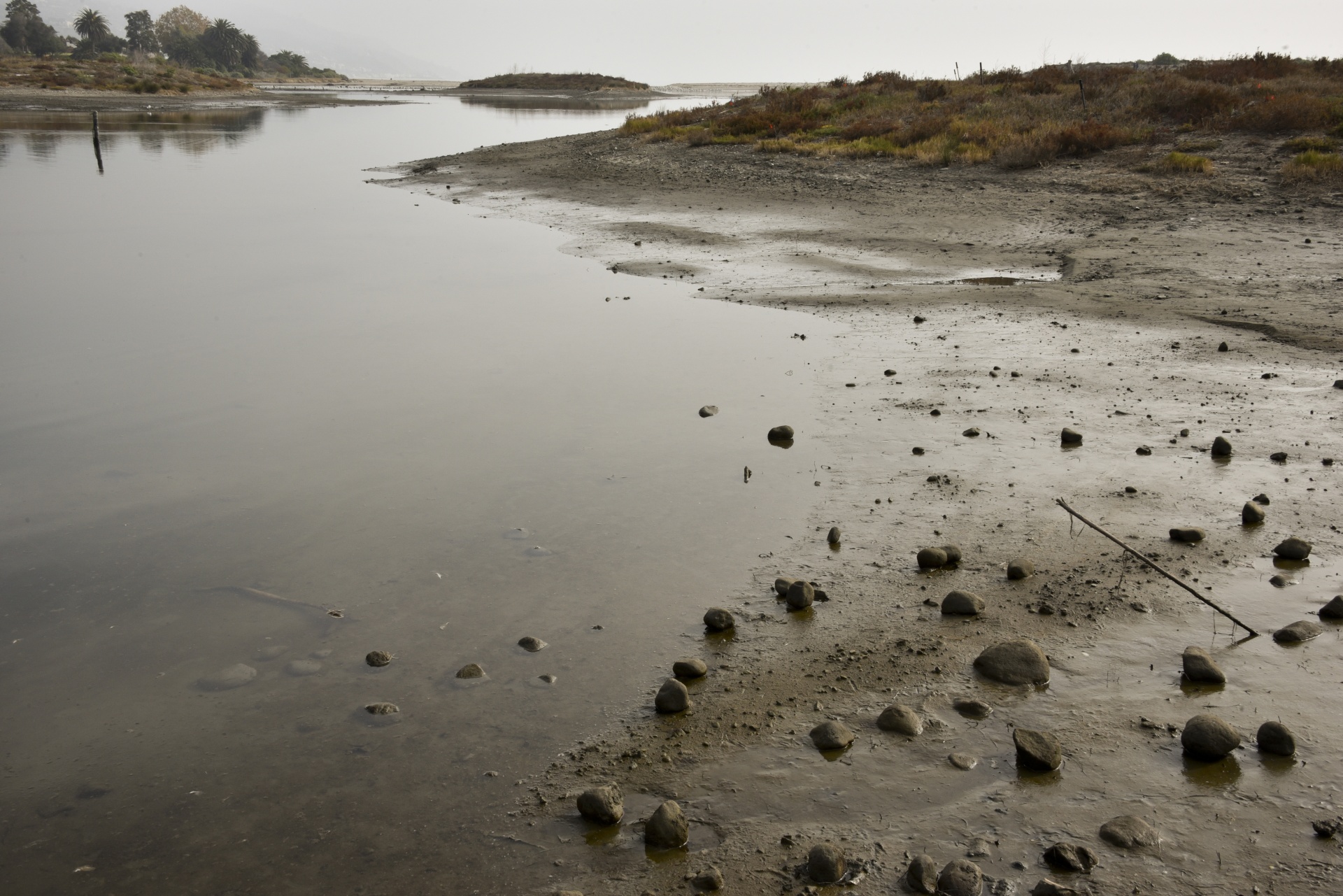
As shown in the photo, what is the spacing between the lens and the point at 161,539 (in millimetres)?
5203

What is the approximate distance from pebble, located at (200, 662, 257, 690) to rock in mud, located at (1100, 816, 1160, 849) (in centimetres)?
345

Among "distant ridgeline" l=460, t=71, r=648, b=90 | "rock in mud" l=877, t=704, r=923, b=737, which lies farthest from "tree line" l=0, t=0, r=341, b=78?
"rock in mud" l=877, t=704, r=923, b=737

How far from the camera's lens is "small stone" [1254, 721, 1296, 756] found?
339 centimetres

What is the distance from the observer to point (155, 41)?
104438 mm

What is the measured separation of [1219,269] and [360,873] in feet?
41.9

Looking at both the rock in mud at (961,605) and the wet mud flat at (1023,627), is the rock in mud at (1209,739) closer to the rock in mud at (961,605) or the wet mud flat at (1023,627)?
the wet mud flat at (1023,627)

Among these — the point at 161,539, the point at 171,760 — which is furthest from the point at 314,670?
the point at 161,539

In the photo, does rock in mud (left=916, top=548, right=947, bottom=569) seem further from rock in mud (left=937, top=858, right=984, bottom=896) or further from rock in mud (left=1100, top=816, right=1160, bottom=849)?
rock in mud (left=937, top=858, right=984, bottom=896)

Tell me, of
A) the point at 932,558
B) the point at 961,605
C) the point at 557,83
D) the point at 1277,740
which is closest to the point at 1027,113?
the point at 932,558

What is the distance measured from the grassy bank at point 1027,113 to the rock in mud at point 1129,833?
17.6 m

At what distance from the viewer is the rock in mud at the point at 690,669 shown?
3.95m

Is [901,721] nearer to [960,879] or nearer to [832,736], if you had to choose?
[832,736]

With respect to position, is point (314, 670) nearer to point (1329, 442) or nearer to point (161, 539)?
point (161, 539)

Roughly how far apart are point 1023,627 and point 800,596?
106 cm
